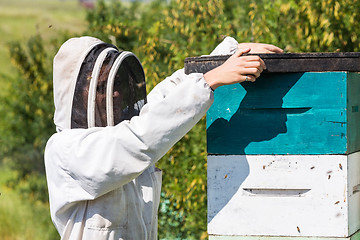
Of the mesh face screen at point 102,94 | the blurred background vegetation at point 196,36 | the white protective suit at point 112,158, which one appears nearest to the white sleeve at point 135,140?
the white protective suit at point 112,158

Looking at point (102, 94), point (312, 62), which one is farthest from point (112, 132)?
point (312, 62)

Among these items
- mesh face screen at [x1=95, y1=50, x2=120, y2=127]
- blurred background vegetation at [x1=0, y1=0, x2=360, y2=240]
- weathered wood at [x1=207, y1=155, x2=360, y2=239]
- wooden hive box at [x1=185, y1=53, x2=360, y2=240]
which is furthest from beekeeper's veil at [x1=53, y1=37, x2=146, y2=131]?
blurred background vegetation at [x1=0, y1=0, x2=360, y2=240]

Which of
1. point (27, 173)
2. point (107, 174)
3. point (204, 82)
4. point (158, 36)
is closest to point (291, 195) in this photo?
point (204, 82)

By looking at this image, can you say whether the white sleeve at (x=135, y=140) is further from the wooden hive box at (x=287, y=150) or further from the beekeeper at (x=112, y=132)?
the wooden hive box at (x=287, y=150)

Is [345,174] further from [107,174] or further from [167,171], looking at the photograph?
[167,171]

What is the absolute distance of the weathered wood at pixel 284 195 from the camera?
2.38 m

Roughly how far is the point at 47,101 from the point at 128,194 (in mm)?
4787

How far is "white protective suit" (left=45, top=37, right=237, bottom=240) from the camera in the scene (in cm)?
227

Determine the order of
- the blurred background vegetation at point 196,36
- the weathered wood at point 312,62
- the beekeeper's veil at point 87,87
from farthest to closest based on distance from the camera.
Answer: the blurred background vegetation at point 196,36 < the beekeeper's veil at point 87,87 < the weathered wood at point 312,62

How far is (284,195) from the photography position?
2473 millimetres

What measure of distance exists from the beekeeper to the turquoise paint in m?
0.18

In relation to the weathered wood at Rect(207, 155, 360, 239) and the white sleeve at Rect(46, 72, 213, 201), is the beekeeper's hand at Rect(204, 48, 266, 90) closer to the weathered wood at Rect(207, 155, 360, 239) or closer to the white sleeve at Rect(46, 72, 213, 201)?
the white sleeve at Rect(46, 72, 213, 201)

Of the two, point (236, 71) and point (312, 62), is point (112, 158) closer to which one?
point (236, 71)

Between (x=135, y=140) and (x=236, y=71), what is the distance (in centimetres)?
47
